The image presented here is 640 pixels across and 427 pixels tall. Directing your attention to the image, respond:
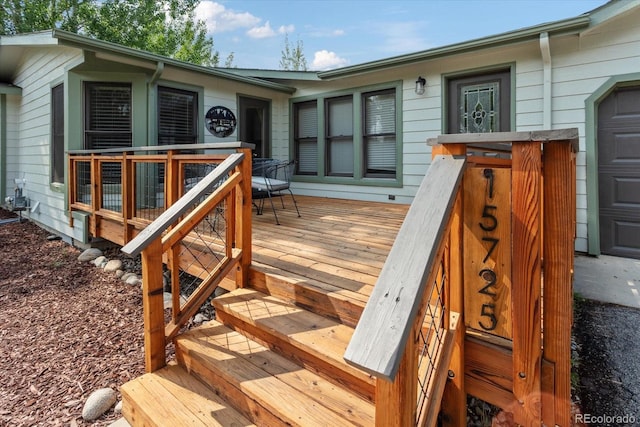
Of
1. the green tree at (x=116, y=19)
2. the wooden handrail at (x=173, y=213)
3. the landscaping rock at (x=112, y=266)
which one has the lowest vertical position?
the landscaping rock at (x=112, y=266)

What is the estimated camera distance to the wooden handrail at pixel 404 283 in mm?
826

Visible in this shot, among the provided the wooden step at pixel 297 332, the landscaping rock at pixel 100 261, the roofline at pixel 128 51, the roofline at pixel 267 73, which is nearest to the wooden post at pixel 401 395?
the wooden step at pixel 297 332

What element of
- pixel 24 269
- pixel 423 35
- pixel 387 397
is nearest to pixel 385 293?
pixel 387 397

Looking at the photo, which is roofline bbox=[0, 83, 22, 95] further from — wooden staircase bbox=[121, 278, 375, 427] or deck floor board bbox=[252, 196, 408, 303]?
wooden staircase bbox=[121, 278, 375, 427]

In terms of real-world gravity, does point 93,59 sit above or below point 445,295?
above

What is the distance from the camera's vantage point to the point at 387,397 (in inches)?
40.3

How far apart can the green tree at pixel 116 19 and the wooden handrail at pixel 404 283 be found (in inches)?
698

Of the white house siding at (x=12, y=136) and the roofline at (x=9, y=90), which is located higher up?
the roofline at (x=9, y=90)

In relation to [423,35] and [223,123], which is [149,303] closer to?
[223,123]

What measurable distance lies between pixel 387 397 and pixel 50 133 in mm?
6943

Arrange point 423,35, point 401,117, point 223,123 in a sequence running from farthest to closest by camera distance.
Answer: point 423,35
point 223,123
point 401,117

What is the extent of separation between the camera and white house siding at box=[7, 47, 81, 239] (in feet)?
18.5

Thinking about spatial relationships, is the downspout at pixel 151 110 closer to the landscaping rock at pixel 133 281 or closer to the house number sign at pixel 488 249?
the landscaping rock at pixel 133 281

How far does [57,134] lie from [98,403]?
16.9ft
